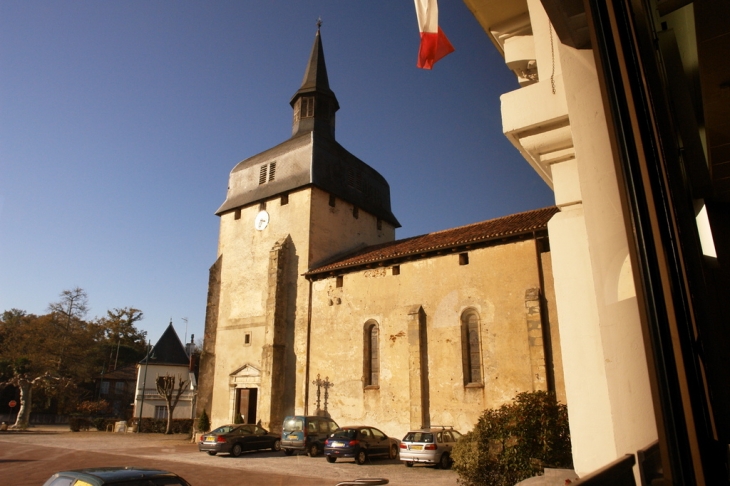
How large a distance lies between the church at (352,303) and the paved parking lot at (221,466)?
10.3ft

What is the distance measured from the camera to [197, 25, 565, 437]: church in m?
17.2

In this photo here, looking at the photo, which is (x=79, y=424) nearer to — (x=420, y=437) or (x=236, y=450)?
(x=236, y=450)

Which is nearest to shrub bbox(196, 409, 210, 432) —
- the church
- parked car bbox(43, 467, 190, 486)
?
the church

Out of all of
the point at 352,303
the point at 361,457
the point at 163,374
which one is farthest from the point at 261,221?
the point at 163,374

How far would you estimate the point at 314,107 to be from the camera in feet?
99.0

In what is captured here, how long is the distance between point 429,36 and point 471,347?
49.8 ft

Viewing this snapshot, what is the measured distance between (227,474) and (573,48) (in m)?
14.2

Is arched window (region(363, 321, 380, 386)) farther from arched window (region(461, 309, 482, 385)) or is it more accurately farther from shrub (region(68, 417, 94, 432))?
shrub (region(68, 417, 94, 432))

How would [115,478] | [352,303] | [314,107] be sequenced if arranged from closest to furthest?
[115,478], [352,303], [314,107]

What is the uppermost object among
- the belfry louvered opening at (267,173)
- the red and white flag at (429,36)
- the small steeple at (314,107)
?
the small steeple at (314,107)

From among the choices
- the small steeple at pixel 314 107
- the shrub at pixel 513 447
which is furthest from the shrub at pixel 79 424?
the shrub at pixel 513 447

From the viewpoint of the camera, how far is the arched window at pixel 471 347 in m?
17.7

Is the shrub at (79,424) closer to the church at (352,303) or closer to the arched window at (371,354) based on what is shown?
the church at (352,303)

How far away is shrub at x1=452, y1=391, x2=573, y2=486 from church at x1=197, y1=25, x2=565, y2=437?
16.2ft
